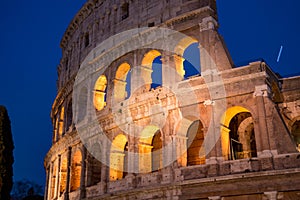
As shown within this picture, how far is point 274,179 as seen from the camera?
43.3 feet

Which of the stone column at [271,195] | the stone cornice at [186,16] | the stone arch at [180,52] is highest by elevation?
the stone cornice at [186,16]

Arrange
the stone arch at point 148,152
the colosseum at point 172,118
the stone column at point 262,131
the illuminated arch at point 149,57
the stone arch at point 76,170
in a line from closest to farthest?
1. the stone column at point 262,131
2. the colosseum at point 172,118
3. the stone arch at point 148,152
4. the illuminated arch at point 149,57
5. the stone arch at point 76,170

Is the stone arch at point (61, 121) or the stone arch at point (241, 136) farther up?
the stone arch at point (61, 121)

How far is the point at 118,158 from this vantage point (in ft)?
59.5

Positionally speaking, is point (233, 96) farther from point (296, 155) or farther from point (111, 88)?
point (111, 88)

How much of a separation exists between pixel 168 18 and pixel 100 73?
496cm

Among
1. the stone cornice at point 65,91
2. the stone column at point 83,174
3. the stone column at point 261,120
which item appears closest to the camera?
the stone column at point 261,120

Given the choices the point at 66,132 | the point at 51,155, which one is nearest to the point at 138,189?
the point at 66,132

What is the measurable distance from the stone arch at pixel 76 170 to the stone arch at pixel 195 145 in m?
6.12

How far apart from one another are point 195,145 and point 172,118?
2191 mm

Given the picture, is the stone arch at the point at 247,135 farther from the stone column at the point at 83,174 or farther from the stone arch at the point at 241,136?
the stone column at the point at 83,174

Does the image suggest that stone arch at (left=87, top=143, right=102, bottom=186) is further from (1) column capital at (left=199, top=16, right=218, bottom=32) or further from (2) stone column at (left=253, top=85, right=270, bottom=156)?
(2) stone column at (left=253, top=85, right=270, bottom=156)

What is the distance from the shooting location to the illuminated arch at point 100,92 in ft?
68.1

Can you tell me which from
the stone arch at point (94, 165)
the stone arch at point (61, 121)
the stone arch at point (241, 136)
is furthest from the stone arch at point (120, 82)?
the stone arch at point (61, 121)
